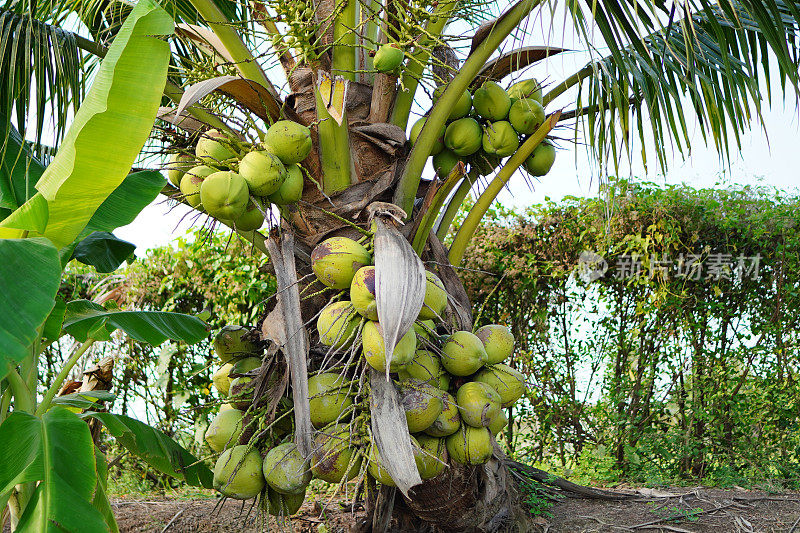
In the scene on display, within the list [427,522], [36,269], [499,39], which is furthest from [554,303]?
[36,269]

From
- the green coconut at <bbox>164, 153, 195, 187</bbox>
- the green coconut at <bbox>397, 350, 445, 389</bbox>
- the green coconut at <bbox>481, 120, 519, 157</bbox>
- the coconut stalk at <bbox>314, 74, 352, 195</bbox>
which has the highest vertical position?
the green coconut at <bbox>481, 120, 519, 157</bbox>

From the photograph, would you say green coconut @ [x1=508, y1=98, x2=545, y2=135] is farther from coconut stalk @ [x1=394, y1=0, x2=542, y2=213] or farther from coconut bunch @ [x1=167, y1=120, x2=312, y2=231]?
coconut bunch @ [x1=167, y1=120, x2=312, y2=231]

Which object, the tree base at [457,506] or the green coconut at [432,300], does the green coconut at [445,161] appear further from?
the tree base at [457,506]

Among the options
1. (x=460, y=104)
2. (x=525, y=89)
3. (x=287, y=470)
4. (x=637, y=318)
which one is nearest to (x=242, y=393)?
(x=287, y=470)

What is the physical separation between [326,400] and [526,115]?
1395mm

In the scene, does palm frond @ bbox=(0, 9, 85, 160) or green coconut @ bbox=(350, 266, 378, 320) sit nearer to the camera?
green coconut @ bbox=(350, 266, 378, 320)

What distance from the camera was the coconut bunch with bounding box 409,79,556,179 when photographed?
272 cm

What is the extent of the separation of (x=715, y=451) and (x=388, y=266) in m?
4.51

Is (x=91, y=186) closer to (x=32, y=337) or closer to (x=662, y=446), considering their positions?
(x=32, y=337)

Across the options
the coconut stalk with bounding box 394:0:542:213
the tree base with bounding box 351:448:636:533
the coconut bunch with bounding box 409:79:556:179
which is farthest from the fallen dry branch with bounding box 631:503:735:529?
the coconut stalk with bounding box 394:0:542:213

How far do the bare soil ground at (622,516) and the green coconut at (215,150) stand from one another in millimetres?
1764

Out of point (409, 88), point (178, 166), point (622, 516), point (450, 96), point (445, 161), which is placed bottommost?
point (622, 516)

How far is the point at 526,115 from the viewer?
2713 mm

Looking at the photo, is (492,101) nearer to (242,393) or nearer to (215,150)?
(215,150)
